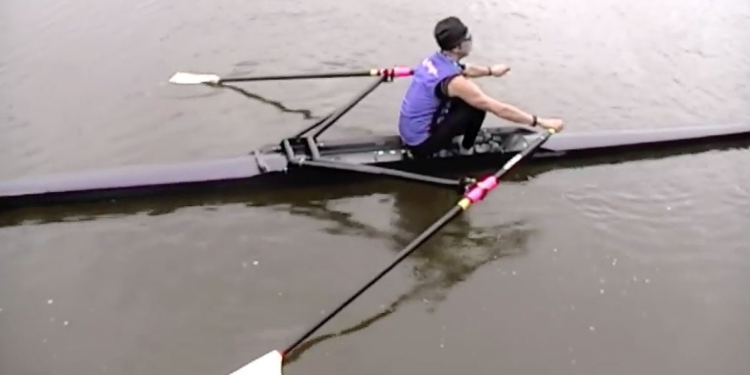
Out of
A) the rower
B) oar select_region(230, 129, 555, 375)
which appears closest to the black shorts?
the rower

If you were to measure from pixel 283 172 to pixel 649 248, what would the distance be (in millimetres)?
2616

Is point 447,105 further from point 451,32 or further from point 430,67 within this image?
point 451,32

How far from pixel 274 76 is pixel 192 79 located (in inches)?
33.2

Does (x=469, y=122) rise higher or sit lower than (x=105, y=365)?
higher

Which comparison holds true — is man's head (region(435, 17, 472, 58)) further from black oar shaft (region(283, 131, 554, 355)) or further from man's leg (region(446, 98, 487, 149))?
black oar shaft (region(283, 131, 554, 355))

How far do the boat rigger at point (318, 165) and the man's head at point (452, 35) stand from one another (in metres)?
0.86

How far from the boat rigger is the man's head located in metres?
0.86

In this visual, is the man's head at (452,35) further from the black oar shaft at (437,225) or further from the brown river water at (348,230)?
the brown river water at (348,230)

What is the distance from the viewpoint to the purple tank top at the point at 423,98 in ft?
18.6

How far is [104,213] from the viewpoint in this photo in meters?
5.60

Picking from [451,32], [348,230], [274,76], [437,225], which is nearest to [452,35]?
[451,32]

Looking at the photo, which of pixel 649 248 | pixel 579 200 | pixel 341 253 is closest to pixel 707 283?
pixel 649 248

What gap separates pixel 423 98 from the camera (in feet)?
19.1

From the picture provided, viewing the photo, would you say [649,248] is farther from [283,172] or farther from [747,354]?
[283,172]
